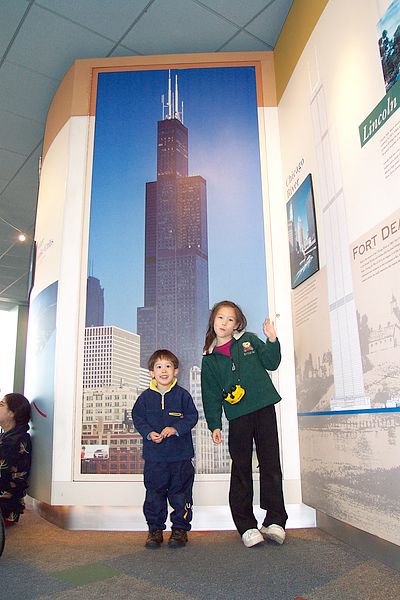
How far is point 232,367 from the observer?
227cm

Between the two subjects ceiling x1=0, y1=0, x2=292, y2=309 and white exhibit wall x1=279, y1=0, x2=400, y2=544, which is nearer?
white exhibit wall x1=279, y1=0, x2=400, y2=544

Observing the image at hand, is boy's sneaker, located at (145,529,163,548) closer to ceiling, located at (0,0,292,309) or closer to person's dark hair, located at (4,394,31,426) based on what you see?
person's dark hair, located at (4,394,31,426)

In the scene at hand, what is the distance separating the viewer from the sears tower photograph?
254 cm

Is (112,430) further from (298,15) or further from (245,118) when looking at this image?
(298,15)

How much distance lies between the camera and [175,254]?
273 cm

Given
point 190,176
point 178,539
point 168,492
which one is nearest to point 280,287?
point 190,176

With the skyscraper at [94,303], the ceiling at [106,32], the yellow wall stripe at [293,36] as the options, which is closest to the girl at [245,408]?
the skyscraper at [94,303]

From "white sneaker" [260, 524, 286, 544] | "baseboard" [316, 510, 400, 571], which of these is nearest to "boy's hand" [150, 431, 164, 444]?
"white sneaker" [260, 524, 286, 544]

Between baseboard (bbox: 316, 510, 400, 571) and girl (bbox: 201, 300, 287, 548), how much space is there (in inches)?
8.8

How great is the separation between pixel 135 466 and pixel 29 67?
2.78 meters

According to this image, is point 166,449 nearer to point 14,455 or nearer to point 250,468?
point 250,468

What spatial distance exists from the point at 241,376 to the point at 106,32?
2334 millimetres

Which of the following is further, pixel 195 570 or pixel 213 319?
pixel 213 319

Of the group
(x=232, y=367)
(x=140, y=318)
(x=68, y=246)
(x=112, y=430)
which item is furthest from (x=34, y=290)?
(x=232, y=367)
